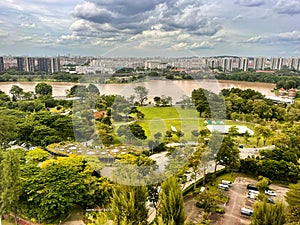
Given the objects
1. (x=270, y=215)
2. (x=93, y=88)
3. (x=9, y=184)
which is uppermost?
(x=93, y=88)

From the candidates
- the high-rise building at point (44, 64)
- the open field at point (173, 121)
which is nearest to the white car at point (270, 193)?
the open field at point (173, 121)

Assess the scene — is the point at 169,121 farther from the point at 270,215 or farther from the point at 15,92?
the point at 15,92

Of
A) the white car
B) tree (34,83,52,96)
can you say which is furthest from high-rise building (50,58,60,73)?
the white car

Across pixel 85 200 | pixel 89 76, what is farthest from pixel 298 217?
pixel 89 76

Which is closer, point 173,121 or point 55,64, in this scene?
point 173,121

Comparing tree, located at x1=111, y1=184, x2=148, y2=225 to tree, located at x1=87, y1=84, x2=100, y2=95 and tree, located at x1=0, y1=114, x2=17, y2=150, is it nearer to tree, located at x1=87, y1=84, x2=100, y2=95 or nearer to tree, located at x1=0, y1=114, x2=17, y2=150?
tree, located at x1=0, y1=114, x2=17, y2=150

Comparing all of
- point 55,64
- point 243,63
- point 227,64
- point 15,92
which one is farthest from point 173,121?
point 55,64

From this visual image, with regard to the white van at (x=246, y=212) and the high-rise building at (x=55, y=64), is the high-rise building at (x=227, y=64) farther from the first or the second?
the white van at (x=246, y=212)
